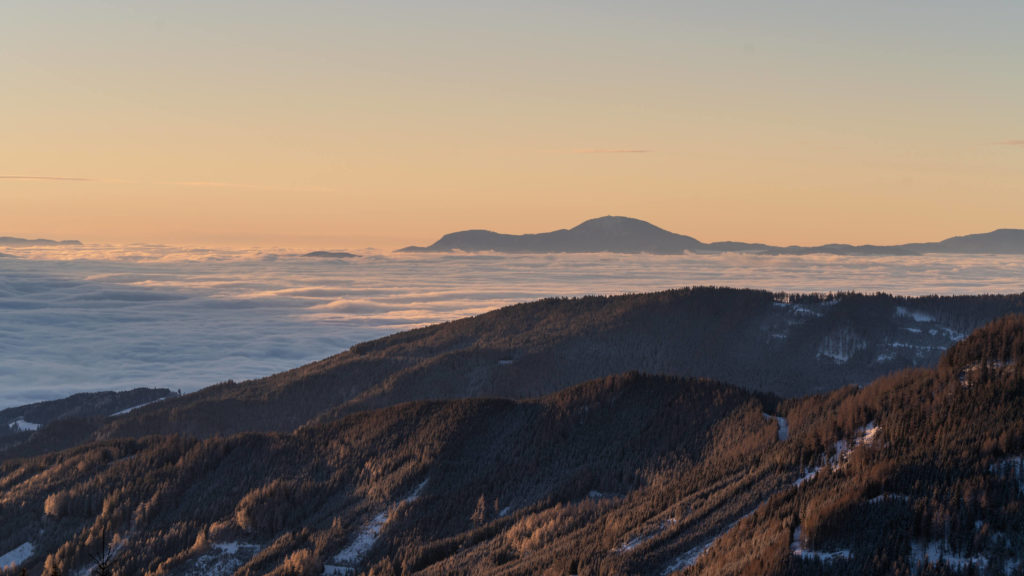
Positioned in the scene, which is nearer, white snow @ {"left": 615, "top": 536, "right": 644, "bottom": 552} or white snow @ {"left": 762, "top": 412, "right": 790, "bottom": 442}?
white snow @ {"left": 615, "top": 536, "right": 644, "bottom": 552}

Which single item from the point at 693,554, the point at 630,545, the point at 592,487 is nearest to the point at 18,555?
the point at 592,487

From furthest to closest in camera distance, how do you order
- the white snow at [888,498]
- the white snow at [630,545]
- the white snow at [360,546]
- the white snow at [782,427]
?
the white snow at [360,546] → the white snow at [782,427] → the white snow at [630,545] → the white snow at [888,498]

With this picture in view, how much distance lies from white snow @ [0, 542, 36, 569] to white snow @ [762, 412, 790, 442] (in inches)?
4229

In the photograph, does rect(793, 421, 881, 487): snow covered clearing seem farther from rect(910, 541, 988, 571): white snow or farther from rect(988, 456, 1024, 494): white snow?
rect(910, 541, 988, 571): white snow

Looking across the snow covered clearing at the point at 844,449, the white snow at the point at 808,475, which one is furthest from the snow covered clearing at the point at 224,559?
the snow covered clearing at the point at 844,449

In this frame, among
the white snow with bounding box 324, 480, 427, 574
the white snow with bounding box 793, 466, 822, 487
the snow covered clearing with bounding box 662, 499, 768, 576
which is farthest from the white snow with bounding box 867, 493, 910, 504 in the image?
the white snow with bounding box 324, 480, 427, 574

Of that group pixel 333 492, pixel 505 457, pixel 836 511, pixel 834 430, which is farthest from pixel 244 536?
pixel 836 511

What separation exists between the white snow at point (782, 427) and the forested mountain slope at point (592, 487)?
14.8 inches

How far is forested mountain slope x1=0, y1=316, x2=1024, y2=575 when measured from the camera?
138 feet

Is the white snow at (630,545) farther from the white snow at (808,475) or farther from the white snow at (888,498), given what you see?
the white snow at (888,498)

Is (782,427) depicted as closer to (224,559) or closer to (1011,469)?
(1011,469)

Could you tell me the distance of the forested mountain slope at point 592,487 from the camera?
138 ft

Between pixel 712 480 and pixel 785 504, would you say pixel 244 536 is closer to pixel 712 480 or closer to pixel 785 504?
pixel 712 480

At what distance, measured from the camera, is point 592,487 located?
88.9 m
